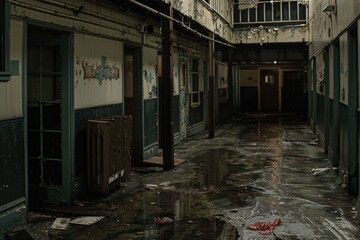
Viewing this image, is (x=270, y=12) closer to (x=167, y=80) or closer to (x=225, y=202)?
(x=167, y=80)

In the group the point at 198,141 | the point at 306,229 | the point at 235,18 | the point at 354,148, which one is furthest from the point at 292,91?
the point at 306,229

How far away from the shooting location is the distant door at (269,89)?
2686 cm

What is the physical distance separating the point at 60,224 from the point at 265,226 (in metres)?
2.60

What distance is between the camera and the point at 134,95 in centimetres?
998

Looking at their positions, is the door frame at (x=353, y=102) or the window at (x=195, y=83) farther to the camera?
the window at (x=195, y=83)

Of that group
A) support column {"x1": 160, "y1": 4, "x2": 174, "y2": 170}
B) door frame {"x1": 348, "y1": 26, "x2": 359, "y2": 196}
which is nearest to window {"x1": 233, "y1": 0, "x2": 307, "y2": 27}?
support column {"x1": 160, "y1": 4, "x2": 174, "y2": 170}

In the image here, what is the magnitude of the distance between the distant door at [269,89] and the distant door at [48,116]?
70.4 feet

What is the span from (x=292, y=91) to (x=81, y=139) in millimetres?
21481

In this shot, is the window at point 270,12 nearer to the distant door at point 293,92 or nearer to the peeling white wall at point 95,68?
the distant door at point 293,92

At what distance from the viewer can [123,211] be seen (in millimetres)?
6191

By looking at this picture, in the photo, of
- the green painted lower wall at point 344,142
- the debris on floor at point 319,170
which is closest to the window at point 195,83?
the debris on floor at point 319,170

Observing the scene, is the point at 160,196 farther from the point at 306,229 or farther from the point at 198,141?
the point at 198,141

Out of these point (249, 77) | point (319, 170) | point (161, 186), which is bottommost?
point (161, 186)

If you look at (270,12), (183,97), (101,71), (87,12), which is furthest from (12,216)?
(270,12)
